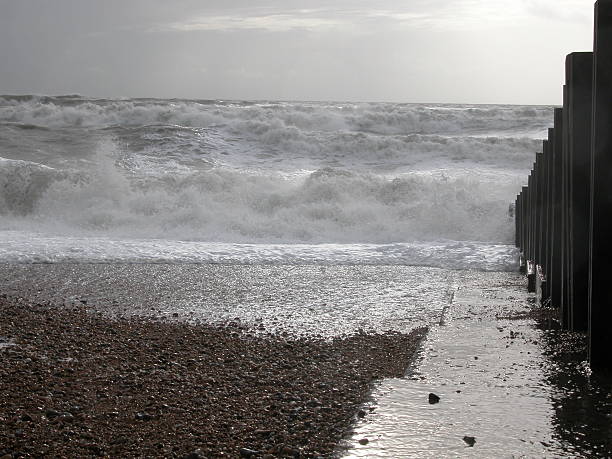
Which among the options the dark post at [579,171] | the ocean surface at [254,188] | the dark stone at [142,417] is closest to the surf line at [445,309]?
the dark post at [579,171]

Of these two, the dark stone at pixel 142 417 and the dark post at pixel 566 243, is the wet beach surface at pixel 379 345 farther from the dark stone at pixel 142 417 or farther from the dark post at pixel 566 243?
the dark post at pixel 566 243

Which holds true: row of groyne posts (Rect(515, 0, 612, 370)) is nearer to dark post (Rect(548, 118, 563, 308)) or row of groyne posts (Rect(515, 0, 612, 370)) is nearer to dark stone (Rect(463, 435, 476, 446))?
dark post (Rect(548, 118, 563, 308))

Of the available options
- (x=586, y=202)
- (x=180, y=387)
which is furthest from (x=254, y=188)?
(x=180, y=387)

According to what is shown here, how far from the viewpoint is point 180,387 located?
388 cm

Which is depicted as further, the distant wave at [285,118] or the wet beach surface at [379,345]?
the distant wave at [285,118]

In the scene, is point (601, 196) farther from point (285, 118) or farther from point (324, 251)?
point (285, 118)

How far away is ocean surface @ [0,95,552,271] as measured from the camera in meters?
10.1

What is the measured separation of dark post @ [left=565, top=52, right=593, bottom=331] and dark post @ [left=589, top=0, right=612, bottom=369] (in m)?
0.48

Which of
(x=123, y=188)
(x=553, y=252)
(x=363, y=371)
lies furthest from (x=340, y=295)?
(x=123, y=188)

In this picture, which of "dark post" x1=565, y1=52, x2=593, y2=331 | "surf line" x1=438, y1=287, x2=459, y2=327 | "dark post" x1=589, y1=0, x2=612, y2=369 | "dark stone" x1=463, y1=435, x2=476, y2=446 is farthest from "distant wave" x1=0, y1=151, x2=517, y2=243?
"dark stone" x1=463, y1=435, x2=476, y2=446

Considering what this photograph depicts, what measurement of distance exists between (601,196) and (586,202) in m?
0.85

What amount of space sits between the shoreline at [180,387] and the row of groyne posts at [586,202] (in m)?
1.05

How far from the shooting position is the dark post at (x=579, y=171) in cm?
421

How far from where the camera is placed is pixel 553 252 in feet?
18.9
